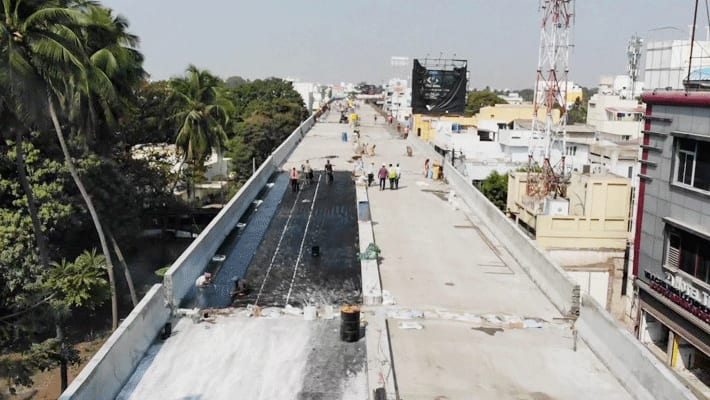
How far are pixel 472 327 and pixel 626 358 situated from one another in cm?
288

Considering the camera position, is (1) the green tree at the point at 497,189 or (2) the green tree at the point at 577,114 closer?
(1) the green tree at the point at 497,189

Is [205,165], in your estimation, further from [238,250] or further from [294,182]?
[238,250]

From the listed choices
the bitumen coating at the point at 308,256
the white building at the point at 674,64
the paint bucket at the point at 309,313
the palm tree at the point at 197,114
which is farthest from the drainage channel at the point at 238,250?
the palm tree at the point at 197,114

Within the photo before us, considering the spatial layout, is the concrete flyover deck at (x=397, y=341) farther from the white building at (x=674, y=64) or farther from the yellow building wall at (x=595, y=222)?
the white building at (x=674, y=64)

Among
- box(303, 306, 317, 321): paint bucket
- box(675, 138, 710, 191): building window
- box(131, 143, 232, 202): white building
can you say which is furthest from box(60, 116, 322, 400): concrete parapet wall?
box(131, 143, 232, 202): white building

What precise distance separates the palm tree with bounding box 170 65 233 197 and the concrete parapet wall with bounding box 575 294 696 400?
29.6 m

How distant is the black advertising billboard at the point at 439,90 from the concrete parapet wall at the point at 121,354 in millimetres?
40239

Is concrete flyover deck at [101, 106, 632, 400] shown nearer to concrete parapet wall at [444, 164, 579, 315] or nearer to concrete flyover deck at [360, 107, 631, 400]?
concrete flyover deck at [360, 107, 631, 400]

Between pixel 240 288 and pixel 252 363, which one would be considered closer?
pixel 252 363

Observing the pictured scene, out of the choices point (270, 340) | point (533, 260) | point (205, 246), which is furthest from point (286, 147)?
point (270, 340)

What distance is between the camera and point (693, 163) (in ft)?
53.6

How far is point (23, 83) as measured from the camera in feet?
60.3

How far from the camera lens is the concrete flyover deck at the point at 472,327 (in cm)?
1025

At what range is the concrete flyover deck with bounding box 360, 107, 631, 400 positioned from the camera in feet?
33.6
